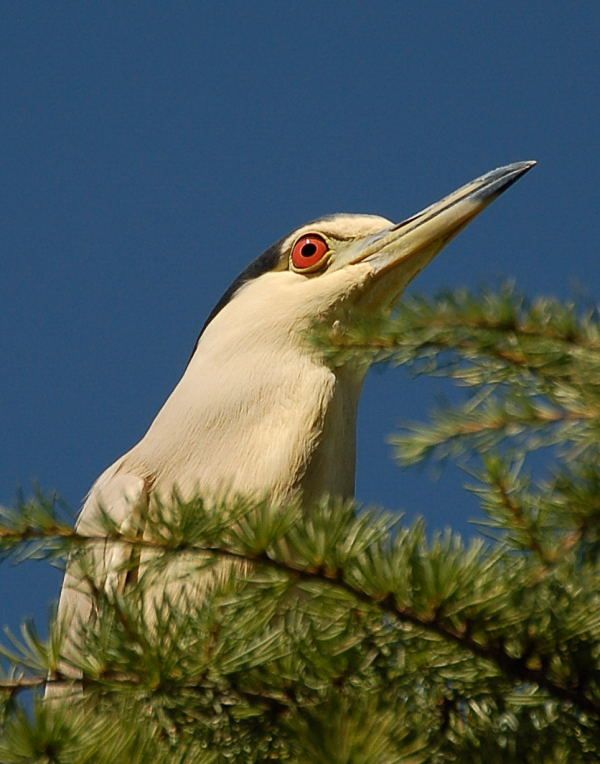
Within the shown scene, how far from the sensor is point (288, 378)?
158 inches

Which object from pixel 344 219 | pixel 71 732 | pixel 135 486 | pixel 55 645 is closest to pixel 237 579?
pixel 55 645

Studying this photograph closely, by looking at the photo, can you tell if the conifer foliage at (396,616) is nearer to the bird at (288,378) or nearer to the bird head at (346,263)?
the bird at (288,378)

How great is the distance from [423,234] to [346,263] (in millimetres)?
267

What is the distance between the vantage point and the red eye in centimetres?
435

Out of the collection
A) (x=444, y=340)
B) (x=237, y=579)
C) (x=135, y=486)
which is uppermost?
(x=444, y=340)

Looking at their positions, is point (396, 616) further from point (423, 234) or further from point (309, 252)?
point (309, 252)

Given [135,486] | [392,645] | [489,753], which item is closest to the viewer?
[489,753]

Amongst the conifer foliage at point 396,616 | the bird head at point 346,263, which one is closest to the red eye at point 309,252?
the bird head at point 346,263

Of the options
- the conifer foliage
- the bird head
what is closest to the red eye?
the bird head

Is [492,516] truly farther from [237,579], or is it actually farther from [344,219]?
[344,219]

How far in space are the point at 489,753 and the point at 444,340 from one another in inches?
19.4

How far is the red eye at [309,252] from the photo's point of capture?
4348 millimetres

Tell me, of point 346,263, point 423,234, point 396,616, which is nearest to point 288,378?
point 346,263

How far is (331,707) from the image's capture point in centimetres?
143
